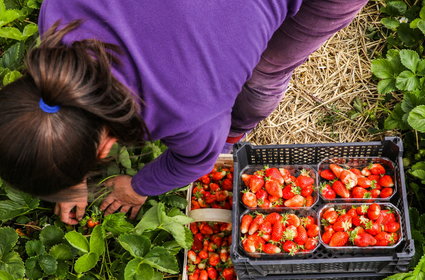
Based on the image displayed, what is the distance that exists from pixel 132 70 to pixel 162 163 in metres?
0.45

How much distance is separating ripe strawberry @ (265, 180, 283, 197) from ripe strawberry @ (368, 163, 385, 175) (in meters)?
0.35

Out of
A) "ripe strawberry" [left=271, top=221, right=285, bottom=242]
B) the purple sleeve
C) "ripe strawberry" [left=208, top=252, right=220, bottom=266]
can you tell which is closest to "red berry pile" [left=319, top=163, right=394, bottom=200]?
"ripe strawberry" [left=271, top=221, right=285, bottom=242]

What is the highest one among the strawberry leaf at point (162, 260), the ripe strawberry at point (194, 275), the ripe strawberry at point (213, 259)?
the strawberry leaf at point (162, 260)

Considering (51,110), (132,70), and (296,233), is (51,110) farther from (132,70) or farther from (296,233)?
(296,233)

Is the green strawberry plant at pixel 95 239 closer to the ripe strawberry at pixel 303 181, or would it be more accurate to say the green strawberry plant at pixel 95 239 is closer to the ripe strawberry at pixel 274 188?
the ripe strawberry at pixel 274 188

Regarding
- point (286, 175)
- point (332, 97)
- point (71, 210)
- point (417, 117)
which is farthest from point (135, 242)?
point (332, 97)

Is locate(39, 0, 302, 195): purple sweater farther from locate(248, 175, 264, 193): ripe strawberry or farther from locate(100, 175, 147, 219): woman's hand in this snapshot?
locate(248, 175, 264, 193): ripe strawberry

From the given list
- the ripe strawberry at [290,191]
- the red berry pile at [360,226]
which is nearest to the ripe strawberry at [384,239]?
the red berry pile at [360,226]

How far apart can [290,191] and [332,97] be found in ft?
2.28

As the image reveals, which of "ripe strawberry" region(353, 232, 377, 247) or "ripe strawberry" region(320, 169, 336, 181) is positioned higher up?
"ripe strawberry" region(320, 169, 336, 181)

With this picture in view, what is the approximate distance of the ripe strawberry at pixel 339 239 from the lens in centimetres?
179

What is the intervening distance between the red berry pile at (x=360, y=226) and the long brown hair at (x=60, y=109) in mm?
1070

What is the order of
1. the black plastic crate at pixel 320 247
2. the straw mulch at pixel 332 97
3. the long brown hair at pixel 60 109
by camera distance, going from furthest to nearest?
the straw mulch at pixel 332 97 < the black plastic crate at pixel 320 247 < the long brown hair at pixel 60 109

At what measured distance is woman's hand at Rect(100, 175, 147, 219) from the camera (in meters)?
1.65
